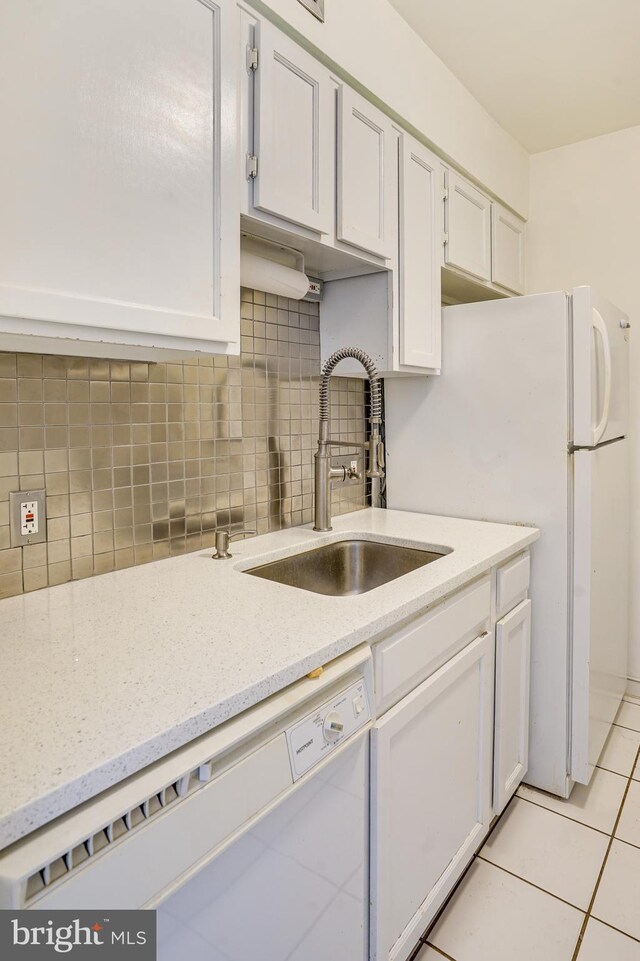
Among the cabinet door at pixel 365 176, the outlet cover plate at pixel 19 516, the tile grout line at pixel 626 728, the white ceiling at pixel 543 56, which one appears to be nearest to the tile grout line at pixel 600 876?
the tile grout line at pixel 626 728

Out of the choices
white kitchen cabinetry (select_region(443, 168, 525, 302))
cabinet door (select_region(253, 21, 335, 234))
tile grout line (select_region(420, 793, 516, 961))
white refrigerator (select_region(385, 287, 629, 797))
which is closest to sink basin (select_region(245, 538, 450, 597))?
white refrigerator (select_region(385, 287, 629, 797))

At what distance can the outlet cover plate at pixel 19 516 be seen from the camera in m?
1.14

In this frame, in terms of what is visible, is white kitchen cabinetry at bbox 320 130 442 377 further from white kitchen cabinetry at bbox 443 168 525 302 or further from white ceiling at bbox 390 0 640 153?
white ceiling at bbox 390 0 640 153

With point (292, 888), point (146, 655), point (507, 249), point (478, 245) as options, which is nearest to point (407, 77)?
point (478, 245)

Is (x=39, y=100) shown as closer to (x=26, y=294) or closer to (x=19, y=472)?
(x=26, y=294)

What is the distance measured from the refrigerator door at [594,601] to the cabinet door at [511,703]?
168mm

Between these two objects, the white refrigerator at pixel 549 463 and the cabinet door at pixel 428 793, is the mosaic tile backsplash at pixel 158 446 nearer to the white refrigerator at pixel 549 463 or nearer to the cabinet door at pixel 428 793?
the white refrigerator at pixel 549 463

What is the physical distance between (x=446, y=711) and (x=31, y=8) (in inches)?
61.1

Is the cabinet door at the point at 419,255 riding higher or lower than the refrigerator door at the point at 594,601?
higher

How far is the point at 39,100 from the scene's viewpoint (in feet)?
2.69

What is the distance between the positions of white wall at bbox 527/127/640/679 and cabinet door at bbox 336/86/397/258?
135 cm

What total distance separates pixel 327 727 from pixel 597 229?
2.65 m

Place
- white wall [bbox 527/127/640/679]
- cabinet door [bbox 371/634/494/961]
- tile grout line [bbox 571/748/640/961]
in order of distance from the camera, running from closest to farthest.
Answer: cabinet door [bbox 371/634/494/961] → tile grout line [bbox 571/748/640/961] → white wall [bbox 527/127/640/679]

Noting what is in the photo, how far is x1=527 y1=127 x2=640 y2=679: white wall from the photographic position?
251 centimetres
